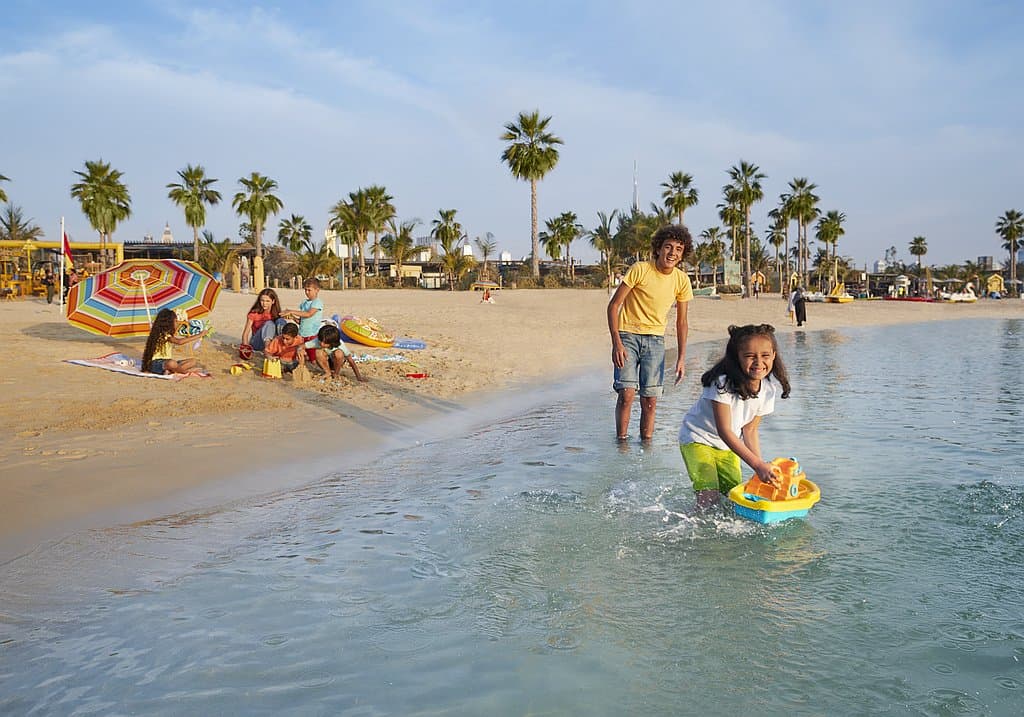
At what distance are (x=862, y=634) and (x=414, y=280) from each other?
197 feet

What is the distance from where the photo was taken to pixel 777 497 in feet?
15.2

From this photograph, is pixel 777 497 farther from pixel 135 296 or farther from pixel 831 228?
pixel 831 228

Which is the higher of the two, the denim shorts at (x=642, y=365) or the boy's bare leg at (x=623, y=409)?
the denim shorts at (x=642, y=365)

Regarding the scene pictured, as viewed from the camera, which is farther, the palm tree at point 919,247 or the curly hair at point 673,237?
the palm tree at point 919,247

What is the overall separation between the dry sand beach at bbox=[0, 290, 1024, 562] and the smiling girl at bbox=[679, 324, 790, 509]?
3.03 metres

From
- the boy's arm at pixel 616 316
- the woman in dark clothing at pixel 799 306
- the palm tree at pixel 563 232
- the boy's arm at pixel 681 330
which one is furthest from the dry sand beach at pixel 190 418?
the palm tree at pixel 563 232

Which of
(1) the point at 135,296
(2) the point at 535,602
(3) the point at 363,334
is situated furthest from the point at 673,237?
(1) the point at 135,296

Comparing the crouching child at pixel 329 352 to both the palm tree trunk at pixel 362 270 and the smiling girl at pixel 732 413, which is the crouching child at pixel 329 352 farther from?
the palm tree trunk at pixel 362 270

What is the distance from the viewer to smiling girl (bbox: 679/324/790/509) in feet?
14.8

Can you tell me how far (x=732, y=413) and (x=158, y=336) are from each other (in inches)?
310

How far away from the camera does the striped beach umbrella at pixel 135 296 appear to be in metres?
11.3

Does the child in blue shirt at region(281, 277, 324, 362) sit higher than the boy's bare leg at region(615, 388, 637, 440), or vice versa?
the child in blue shirt at region(281, 277, 324, 362)

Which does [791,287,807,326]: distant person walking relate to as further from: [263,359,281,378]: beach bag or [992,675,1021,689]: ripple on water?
[992,675,1021,689]: ripple on water

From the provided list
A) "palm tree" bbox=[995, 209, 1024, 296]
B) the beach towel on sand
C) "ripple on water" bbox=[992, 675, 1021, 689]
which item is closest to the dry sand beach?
the beach towel on sand
